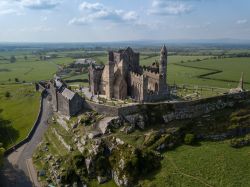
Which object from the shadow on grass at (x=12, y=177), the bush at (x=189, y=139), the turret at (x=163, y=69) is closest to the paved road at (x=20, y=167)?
the shadow on grass at (x=12, y=177)

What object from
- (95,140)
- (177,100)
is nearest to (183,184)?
(95,140)

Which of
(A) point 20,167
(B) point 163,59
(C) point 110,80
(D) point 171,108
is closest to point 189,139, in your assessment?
(D) point 171,108

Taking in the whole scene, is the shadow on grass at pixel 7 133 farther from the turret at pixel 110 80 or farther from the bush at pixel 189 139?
the bush at pixel 189 139

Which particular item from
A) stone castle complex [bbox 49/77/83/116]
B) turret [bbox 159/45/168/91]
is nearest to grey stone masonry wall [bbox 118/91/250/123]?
turret [bbox 159/45/168/91]

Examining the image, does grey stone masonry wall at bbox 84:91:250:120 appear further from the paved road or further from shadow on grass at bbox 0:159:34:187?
shadow on grass at bbox 0:159:34:187

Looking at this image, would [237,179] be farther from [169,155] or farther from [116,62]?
[116,62]
